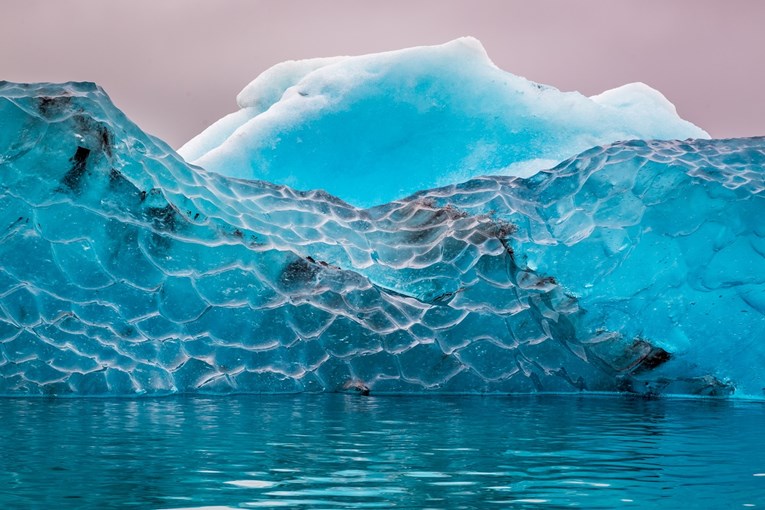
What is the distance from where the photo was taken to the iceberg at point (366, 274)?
266 inches

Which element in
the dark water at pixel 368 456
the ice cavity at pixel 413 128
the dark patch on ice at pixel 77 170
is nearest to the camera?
the dark water at pixel 368 456

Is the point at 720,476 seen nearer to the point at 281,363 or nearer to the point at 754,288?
the point at 281,363

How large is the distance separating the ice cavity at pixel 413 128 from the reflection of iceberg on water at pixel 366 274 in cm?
175

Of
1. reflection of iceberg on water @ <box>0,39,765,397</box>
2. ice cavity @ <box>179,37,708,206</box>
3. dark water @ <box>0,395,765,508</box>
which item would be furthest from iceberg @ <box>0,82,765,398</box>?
ice cavity @ <box>179,37,708,206</box>

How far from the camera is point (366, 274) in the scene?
305 inches

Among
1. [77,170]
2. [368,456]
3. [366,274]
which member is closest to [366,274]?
[366,274]

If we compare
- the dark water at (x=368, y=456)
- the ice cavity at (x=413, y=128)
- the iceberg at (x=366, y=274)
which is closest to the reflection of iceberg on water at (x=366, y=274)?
the iceberg at (x=366, y=274)

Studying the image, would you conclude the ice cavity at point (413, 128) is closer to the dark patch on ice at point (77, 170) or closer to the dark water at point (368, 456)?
the dark patch on ice at point (77, 170)

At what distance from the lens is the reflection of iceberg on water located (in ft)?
22.2

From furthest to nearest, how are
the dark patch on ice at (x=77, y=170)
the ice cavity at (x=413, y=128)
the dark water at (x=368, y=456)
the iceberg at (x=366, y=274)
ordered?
the ice cavity at (x=413, y=128)
the dark patch on ice at (x=77, y=170)
the iceberg at (x=366, y=274)
the dark water at (x=368, y=456)

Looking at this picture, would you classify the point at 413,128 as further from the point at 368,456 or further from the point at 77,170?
the point at 368,456

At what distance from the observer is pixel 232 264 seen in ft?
23.2

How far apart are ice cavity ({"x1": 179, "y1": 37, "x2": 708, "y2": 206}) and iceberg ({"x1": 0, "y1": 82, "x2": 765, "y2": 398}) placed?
170cm

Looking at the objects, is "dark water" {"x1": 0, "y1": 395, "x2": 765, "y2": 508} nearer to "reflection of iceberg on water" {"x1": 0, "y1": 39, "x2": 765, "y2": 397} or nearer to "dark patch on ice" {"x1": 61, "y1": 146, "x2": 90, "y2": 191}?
"reflection of iceberg on water" {"x1": 0, "y1": 39, "x2": 765, "y2": 397}
